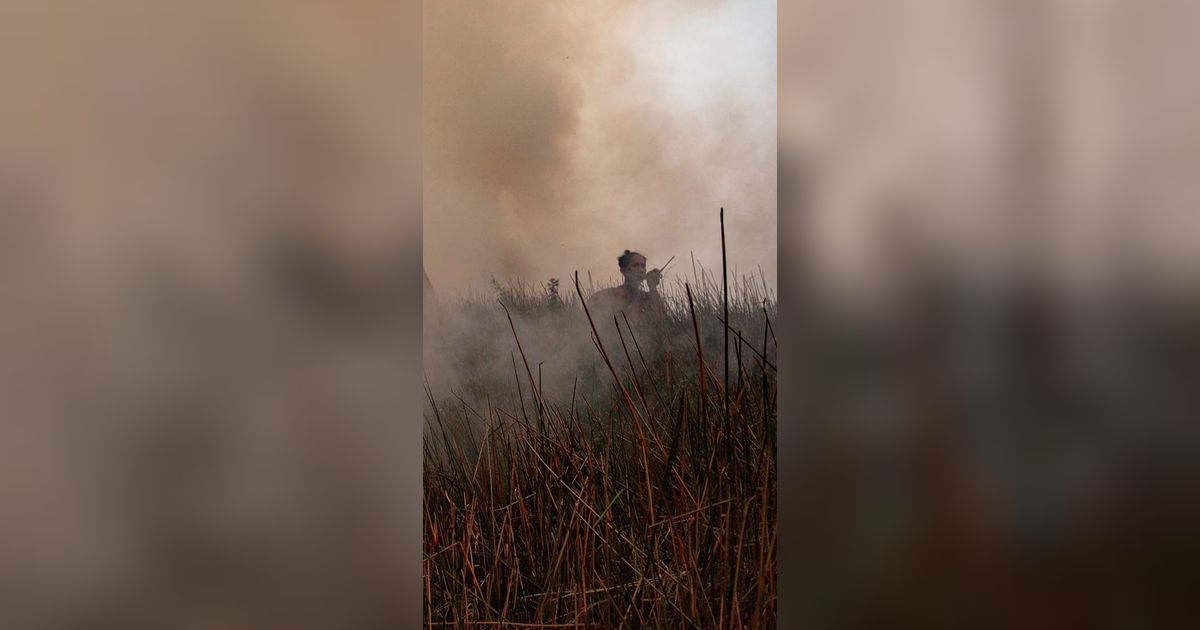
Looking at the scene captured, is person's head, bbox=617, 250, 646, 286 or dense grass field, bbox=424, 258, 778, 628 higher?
person's head, bbox=617, 250, 646, 286

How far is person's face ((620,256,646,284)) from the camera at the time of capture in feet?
5.04

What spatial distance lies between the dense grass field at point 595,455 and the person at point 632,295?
18mm

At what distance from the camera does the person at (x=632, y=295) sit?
5.03 feet

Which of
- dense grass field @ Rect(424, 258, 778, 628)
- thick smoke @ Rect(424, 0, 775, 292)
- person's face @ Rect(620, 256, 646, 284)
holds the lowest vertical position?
dense grass field @ Rect(424, 258, 778, 628)
